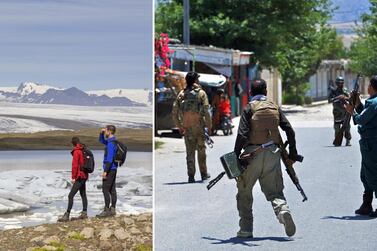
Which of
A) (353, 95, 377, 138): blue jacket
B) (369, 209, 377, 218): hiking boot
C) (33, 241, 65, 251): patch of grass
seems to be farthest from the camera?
(369, 209, 377, 218): hiking boot

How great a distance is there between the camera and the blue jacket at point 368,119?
12.0 metres

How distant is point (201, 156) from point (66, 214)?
27.2 feet

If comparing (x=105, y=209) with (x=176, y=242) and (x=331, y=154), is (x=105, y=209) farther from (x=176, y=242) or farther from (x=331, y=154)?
(x=331, y=154)

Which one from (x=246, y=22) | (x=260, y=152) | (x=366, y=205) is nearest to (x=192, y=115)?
(x=366, y=205)

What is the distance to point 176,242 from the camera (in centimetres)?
1034

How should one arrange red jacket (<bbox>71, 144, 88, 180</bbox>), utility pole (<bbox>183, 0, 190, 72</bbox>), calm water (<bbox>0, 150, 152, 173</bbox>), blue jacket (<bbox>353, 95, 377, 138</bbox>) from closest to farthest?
calm water (<bbox>0, 150, 152, 173</bbox>) < red jacket (<bbox>71, 144, 88, 180</bbox>) < blue jacket (<bbox>353, 95, 377, 138</bbox>) < utility pole (<bbox>183, 0, 190, 72</bbox>)

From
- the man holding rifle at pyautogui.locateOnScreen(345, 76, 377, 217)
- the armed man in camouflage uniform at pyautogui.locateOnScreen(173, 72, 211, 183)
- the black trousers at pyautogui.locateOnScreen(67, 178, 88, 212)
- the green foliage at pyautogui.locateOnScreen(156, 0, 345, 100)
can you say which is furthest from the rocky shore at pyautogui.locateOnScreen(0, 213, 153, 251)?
the green foliage at pyautogui.locateOnScreen(156, 0, 345, 100)

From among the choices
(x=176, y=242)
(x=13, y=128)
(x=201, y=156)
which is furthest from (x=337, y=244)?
(x=201, y=156)

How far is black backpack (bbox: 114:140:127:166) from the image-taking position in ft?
25.9

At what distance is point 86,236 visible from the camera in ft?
25.4

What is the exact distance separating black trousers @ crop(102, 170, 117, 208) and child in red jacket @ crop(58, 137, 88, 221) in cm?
15

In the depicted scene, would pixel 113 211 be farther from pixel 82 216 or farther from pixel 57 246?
pixel 57 246

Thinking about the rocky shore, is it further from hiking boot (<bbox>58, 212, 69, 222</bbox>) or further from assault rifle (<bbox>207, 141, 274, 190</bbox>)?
assault rifle (<bbox>207, 141, 274, 190</bbox>)

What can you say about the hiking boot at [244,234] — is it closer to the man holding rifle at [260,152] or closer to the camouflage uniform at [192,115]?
the man holding rifle at [260,152]
